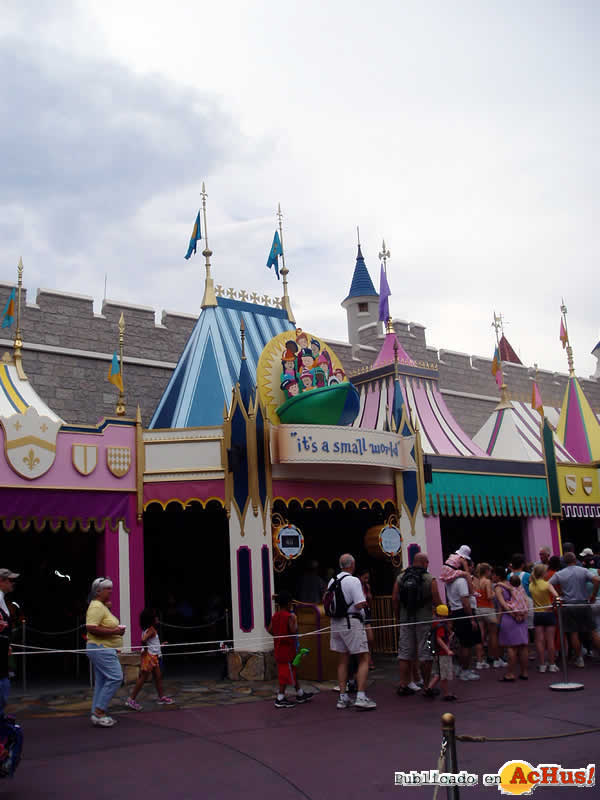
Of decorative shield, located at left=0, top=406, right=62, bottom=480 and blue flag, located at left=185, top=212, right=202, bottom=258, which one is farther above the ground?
blue flag, located at left=185, top=212, right=202, bottom=258

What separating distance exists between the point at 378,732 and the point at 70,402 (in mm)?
11722

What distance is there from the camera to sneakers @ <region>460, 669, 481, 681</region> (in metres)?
9.73

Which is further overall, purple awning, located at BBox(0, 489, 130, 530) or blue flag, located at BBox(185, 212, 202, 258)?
blue flag, located at BBox(185, 212, 202, 258)

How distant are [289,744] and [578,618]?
15.6 ft

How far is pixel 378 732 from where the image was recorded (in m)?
6.80

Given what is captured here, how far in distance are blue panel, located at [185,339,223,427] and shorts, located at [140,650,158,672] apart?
17.2 ft

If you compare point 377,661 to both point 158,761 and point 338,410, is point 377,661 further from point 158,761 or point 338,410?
point 158,761

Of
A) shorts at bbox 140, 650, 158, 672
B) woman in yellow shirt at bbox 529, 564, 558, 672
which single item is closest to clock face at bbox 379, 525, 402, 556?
woman in yellow shirt at bbox 529, 564, 558, 672

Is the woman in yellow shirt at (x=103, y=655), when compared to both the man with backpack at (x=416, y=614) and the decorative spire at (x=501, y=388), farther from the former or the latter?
the decorative spire at (x=501, y=388)

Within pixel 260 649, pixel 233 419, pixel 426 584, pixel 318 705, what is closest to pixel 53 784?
pixel 318 705

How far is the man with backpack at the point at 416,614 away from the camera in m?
8.52

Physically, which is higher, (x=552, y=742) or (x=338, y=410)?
(x=338, y=410)

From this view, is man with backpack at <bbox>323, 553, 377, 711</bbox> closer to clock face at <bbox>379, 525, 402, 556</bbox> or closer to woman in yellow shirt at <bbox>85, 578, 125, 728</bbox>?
woman in yellow shirt at <bbox>85, 578, 125, 728</bbox>

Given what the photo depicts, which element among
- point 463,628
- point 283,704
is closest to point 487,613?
point 463,628
